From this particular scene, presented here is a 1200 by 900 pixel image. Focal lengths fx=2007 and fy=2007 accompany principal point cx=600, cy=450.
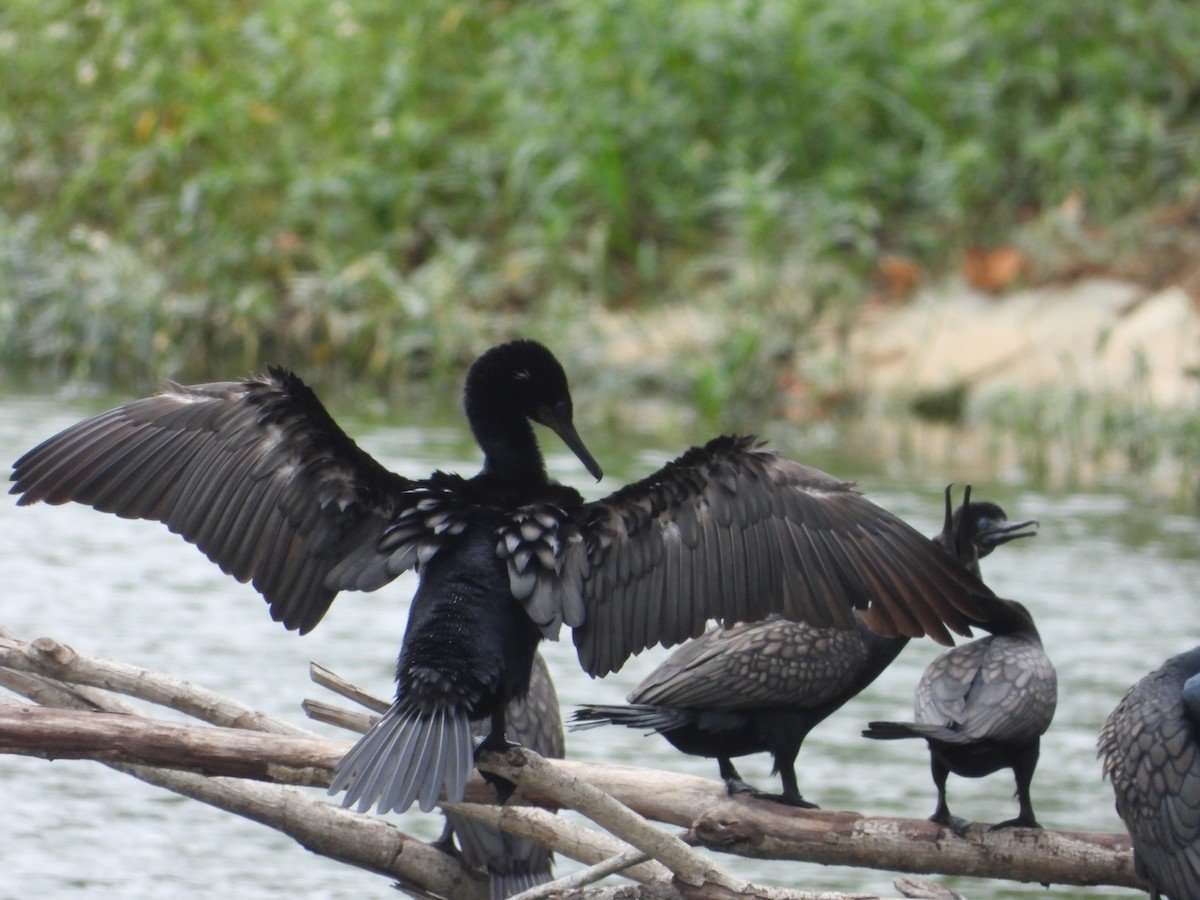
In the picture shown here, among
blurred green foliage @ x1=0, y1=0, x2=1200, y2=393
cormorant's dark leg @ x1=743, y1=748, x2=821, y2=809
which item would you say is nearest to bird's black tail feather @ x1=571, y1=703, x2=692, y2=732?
cormorant's dark leg @ x1=743, y1=748, x2=821, y2=809

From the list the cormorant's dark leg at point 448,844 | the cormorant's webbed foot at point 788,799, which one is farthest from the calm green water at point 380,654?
the cormorant's webbed foot at point 788,799

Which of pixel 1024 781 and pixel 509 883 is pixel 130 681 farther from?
pixel 1024 781

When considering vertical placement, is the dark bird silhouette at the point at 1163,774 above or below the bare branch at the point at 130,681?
below

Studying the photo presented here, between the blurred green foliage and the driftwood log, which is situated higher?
the blurred green foliage

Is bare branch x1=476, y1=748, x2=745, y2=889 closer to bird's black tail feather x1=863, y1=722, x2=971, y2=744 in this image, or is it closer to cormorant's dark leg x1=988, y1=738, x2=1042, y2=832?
bird's black tail feather x1=863, y1=722, x2=971, y2=744

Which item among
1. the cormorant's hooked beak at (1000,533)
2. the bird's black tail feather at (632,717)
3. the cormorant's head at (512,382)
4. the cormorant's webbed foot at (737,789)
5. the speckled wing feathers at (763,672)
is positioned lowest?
the cormorant's webbed foot at (737,789)

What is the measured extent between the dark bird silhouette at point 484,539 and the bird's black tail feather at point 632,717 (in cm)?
48

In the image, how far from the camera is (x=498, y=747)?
339 cm

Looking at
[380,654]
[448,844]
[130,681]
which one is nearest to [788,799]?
[448,844]

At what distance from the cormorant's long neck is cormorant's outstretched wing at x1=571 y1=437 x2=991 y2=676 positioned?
27 centimetres

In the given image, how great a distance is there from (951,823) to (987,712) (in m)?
0.25

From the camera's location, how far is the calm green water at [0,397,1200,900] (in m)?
5.18

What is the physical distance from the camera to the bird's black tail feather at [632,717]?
4.04 m

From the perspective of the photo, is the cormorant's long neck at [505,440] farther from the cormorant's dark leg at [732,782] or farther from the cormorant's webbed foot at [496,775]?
the cormorant's dark leg at [732,782]
